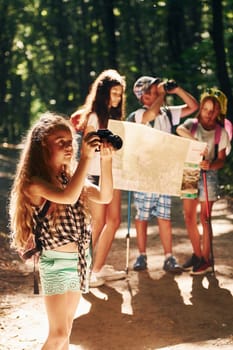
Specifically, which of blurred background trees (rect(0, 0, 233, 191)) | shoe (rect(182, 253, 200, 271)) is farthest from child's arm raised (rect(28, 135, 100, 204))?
blurred background trees (rect(0, 0, 233, 191))

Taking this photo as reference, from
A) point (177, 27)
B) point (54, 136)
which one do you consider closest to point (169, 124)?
point (54, 136)

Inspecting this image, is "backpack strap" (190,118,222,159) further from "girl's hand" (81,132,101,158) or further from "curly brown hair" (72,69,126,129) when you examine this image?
"girl's hand" (81,132,101,158)

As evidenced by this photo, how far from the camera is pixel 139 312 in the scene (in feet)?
20.7

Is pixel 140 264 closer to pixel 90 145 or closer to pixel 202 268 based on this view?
pixel 202 268

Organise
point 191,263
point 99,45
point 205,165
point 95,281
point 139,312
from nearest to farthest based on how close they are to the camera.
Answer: point 139,312 → point 95,281 → point 205,165 → point 191,263 → point 99,45

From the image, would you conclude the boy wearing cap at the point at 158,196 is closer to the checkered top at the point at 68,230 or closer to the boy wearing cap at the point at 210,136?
the boy wearing cap at the point at 210,136

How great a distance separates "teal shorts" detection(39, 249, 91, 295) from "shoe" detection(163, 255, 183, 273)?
3.68 metres

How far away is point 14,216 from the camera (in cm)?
420

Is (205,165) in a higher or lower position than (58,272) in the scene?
higher

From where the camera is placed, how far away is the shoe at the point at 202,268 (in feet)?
24.9

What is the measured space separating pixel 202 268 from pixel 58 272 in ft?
12.4

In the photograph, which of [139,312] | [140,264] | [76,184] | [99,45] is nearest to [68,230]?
[76,184]

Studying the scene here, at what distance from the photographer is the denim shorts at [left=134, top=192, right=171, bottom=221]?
7789mm

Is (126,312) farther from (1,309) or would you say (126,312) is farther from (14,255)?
(14,255)
